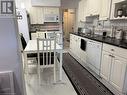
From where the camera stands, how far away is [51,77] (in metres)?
3.21

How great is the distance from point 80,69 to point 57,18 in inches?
120

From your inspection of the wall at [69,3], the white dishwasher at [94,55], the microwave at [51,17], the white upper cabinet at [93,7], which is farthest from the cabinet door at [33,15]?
the white dishwasher at [94,55]

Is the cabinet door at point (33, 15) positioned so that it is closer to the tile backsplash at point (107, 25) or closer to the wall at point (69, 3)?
A: the wall at point (69, 3)

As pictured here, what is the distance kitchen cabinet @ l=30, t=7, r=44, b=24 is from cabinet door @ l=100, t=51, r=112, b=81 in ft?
12.6

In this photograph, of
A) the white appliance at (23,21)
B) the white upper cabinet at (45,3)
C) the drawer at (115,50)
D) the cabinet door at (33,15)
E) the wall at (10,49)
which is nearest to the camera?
the wall at (10,49)

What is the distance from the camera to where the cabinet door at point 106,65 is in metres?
2.57

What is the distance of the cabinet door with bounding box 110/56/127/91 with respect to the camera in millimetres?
2186

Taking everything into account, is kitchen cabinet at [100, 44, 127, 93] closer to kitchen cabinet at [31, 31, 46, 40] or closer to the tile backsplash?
the tile backsplash

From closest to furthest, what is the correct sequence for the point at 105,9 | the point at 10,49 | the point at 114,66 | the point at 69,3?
1. the point at 10,49
2. the point at 114,66
3. the point at 105,9
4. the point at 69,3

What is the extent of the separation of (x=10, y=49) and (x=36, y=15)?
4.45 meters

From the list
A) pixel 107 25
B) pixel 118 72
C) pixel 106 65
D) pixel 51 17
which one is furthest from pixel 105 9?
pixel 51 17

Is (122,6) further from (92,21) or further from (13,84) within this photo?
(13,84)

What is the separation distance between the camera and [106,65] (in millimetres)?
2674

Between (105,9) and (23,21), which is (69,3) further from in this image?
(105,9)
